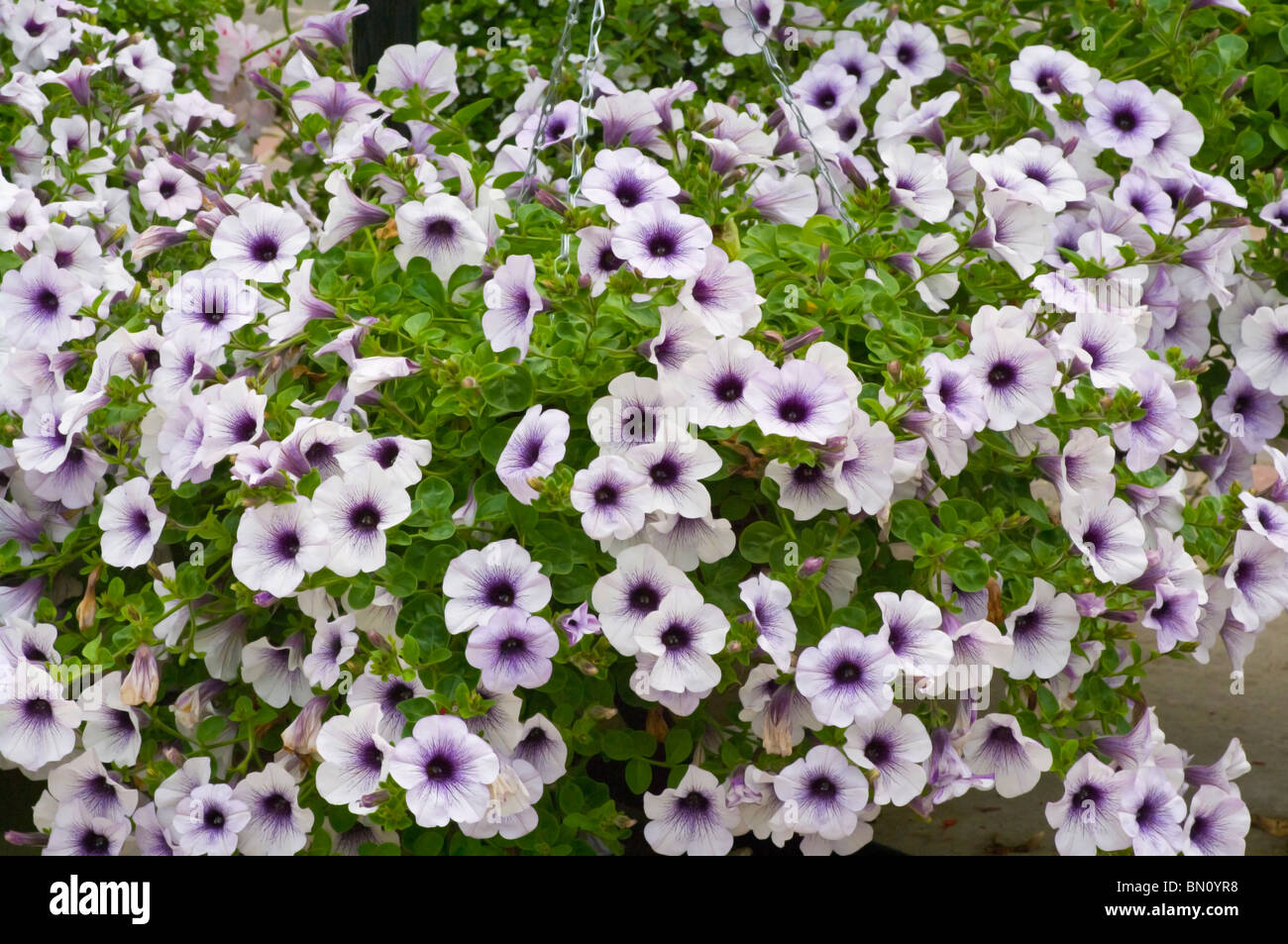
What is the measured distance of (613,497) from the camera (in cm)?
137

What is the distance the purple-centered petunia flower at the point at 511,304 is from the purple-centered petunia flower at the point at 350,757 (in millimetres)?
419

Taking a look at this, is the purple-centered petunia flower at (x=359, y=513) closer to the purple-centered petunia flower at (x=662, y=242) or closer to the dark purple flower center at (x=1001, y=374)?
the purple-centered petunia flower at (x=662, y=242)

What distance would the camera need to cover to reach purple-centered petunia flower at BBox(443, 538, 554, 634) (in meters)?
1.38

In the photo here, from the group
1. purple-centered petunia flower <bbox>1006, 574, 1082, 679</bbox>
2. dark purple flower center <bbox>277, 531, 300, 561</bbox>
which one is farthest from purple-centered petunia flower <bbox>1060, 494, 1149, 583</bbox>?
dark purple flower center <bbox>277, 531, 300, 561</bbox>

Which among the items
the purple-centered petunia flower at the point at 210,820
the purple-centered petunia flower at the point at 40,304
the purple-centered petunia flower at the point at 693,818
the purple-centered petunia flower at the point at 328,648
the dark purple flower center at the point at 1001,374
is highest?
the dark purple flower center at the point at 1001,374

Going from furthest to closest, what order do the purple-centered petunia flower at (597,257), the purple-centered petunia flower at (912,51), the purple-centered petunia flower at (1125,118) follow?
1. the purple-centered petunia flower at (912,51)
2. the purple-centered petunia flower at (1125,118)
3. the purple-centered petunia flower at (597,257)

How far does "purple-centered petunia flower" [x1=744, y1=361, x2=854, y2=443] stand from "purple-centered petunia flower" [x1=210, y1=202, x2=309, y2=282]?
64 centimetres

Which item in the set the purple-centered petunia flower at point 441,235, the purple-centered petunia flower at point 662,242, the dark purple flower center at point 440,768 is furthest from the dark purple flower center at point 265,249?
the dark purple flower center at point 440,768

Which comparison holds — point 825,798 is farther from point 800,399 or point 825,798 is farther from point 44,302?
point 44,302

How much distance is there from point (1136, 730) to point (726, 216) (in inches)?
32.9

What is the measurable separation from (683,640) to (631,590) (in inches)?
2.9

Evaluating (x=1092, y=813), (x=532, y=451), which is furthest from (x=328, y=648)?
(x=1092, y=813)

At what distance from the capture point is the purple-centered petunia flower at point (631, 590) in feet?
4.51

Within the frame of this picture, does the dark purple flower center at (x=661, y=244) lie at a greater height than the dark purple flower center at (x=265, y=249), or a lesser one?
greater
